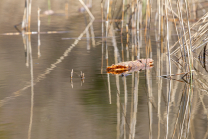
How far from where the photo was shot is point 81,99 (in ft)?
8.26

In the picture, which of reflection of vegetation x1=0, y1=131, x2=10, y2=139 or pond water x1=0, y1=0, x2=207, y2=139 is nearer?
reflection of vegetation x1=0, y1=131, x2=10, y2=139

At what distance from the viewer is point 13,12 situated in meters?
10.0

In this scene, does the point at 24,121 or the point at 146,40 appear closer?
the point at 24,121

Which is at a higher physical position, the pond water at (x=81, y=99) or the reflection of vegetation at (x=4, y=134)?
the pond water at (x=81, y=99)

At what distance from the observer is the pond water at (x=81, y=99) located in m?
1.95

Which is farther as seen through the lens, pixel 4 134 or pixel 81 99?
pixel 81 99

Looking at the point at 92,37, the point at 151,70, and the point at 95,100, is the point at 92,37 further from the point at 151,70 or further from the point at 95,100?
the point at 95,100

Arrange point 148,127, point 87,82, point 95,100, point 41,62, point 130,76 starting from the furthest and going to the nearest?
point 41,62, point 130,76, point 87,82, point 95,100, point 148,127

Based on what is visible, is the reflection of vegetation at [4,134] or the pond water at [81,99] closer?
the reflection of vegetation at [4,134]

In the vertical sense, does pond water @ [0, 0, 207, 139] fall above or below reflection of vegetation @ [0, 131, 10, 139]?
above

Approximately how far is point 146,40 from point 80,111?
3.40 m

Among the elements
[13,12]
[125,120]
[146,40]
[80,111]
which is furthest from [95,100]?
[13,12]

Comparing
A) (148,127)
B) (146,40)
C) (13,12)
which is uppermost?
(13,12)

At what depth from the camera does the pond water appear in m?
1.95
